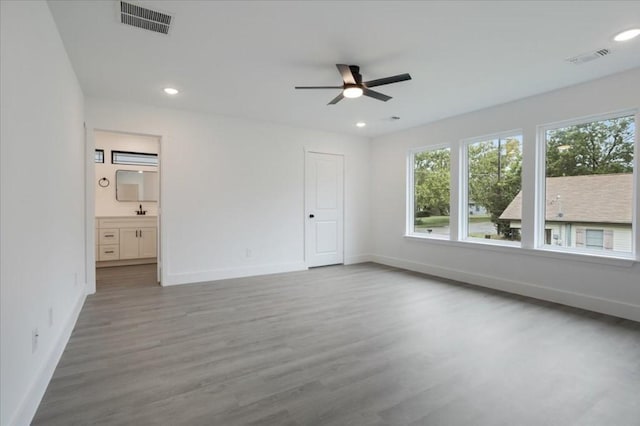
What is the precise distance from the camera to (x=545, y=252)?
3.97 metres

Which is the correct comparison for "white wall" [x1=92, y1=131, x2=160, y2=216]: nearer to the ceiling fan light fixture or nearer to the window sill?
the ceiling fan light fixture

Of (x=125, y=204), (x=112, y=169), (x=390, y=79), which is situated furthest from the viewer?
(x=125, y=204)

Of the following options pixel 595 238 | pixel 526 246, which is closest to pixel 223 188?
pixel 526 246

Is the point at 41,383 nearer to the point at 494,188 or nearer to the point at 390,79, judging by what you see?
the point at 390,79

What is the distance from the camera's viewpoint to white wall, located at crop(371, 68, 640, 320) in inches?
134

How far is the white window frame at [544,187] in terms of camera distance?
3.32m

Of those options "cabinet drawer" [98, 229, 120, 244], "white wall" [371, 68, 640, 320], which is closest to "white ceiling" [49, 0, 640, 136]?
"white wall" [371, 68, 640, 320]

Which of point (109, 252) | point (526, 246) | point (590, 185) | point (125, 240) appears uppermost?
point (590, 185)

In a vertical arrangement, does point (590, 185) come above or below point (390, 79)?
below

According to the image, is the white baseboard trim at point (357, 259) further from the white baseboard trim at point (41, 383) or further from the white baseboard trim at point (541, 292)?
the white baseboard trim at point (41, 383)

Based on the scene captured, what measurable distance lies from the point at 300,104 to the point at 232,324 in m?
2.99

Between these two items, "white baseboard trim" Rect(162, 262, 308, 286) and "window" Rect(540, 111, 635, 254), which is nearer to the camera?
"window" Rect(540, 111, 635, 254)

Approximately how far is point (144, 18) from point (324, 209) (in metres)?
4.21

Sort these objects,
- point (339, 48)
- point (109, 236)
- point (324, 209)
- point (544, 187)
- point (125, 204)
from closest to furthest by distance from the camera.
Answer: point (339, 48) < point (544, 187) < point (109, 236) < point (324, 209) < point (125, 204)
